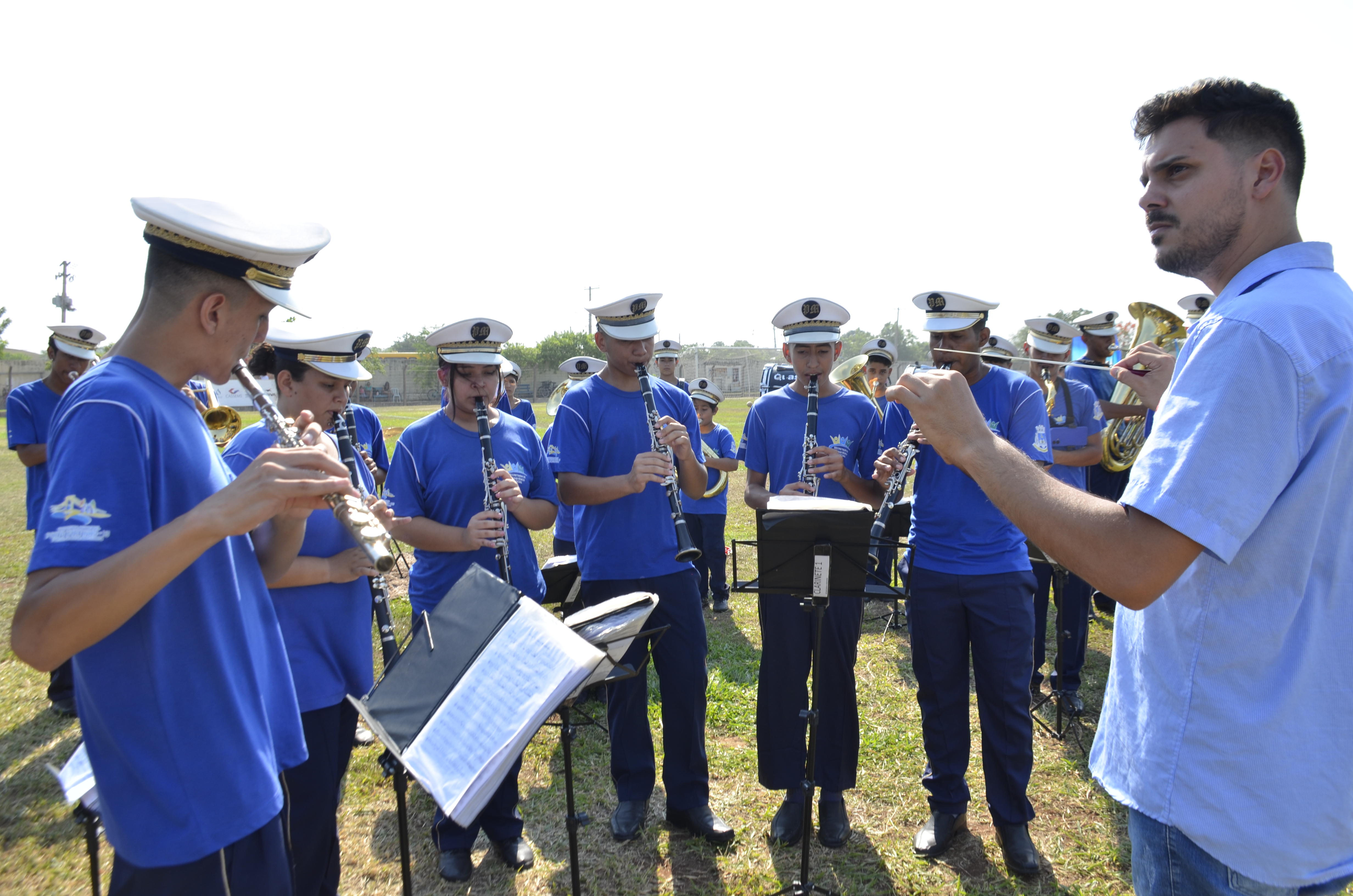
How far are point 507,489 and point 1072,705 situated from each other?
176 inches

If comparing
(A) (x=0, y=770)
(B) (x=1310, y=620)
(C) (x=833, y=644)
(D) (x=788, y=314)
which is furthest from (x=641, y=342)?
(A) (x=0, y=770)

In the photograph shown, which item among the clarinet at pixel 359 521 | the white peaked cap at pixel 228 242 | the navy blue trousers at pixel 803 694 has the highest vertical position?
the white peaked cap at pixel 228 242

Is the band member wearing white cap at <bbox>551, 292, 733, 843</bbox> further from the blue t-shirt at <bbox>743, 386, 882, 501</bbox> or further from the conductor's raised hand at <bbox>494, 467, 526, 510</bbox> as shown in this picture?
the blue t-shirt at <bbox>743, 386, 882, 501</bbox>

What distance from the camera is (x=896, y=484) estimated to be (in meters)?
4.32

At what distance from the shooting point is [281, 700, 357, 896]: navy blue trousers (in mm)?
2836

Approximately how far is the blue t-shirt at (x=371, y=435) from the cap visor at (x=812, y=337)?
269cm

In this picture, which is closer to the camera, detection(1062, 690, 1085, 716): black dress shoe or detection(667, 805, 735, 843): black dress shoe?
detection(667, 805, 735, 843): black dress shoe

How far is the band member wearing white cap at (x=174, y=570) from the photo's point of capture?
1.55 m

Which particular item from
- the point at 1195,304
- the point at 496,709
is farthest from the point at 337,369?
the point at 1195,304

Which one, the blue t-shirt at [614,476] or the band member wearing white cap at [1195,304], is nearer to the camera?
the blue t-shirt at [614,476]

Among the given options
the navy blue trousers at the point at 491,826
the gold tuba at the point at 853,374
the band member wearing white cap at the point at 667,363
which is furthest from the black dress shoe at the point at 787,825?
the band member wearing white cap at the point at 667,363

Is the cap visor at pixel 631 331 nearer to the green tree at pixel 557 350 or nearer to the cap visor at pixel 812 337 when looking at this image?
the cap visor at pixel 812 337

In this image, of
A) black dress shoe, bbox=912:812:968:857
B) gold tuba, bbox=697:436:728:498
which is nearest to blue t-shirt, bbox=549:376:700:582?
gold tuba, bbox=697:436:728:498

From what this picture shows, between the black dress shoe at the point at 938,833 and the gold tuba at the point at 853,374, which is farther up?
the gold tuba at the point at 853,374
